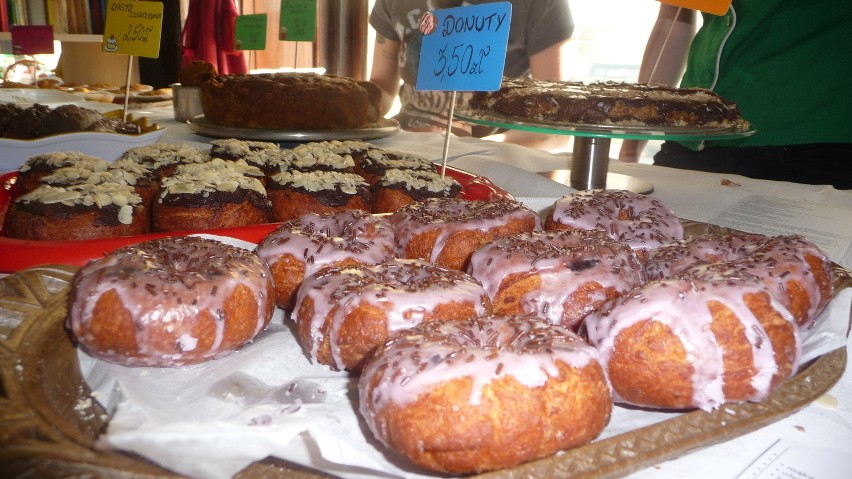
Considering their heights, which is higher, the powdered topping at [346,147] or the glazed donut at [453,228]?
the powdered topping at [346,147]

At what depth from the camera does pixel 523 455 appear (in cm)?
98

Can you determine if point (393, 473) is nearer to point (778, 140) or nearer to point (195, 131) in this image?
point (195, 131)

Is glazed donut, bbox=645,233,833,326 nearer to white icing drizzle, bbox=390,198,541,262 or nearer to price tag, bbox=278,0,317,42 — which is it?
white icing drizzle, bbox=390,198,541,262

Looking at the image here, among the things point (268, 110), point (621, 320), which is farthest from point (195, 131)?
point (621, 320)

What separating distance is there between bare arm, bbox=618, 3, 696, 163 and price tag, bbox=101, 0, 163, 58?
2.88m

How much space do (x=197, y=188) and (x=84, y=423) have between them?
1134 millimetres

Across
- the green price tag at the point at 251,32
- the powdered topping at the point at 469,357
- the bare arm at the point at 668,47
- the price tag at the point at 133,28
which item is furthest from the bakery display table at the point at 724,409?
the green price tag at the point at 251,32

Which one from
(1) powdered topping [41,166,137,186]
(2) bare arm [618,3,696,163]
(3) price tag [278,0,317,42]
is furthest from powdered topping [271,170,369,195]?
(2) bare arm [618,3,696,163]

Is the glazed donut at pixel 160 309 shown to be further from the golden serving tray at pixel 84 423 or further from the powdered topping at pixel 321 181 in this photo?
the powdered topping at pixel 321 181

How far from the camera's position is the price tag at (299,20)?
14.4ft

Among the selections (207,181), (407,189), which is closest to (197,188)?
(207,181)

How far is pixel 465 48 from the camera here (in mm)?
2164

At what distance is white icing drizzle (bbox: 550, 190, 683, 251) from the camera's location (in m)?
1.83

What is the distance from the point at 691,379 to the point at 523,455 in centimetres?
37
